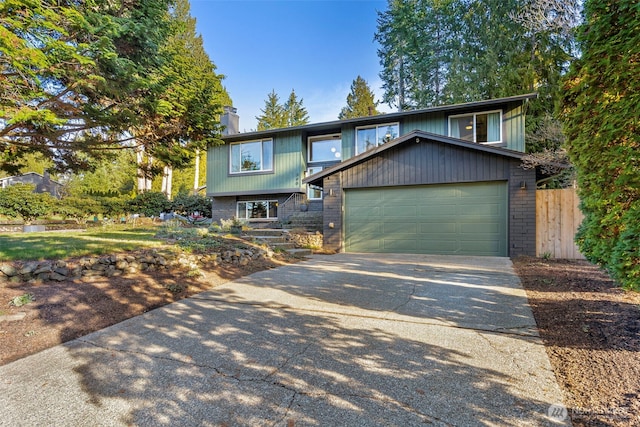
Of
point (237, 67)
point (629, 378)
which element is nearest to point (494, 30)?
point (237, 67)

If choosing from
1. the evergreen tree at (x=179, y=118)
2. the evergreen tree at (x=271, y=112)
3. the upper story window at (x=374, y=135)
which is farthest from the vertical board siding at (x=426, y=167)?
the evergreen tree at (x=271, y=112)

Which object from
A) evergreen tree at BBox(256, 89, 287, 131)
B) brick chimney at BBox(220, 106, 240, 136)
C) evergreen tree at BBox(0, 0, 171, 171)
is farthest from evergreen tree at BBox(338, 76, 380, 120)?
evergreen tree at BBox(0, 0, 171, 171)

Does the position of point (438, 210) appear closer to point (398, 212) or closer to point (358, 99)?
point (398, 212)

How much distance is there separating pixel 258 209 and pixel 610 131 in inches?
534

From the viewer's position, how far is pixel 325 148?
46.8 ft

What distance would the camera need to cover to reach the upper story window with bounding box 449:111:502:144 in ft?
36.2

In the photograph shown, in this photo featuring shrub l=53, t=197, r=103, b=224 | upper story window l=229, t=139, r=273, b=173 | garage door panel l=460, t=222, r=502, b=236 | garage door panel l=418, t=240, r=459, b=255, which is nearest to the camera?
garage door panel l=460, t=222, r=502, b=236

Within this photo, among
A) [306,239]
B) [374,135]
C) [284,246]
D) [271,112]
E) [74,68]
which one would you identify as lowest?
[284,246]

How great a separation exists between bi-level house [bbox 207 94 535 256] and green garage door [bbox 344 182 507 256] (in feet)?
0.09

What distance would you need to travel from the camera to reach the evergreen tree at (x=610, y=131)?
238 cm

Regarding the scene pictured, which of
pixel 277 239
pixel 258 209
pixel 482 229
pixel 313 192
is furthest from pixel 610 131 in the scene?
pixel 258 209

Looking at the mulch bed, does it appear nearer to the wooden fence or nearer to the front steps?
the wooden fence

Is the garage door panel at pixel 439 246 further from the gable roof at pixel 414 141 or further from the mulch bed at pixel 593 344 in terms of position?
the mulch bed at pixel 593 344

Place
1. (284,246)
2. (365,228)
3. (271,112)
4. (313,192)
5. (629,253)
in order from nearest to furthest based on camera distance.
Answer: (629,253), (284,246), (365,228), (313,192), (271,112)
